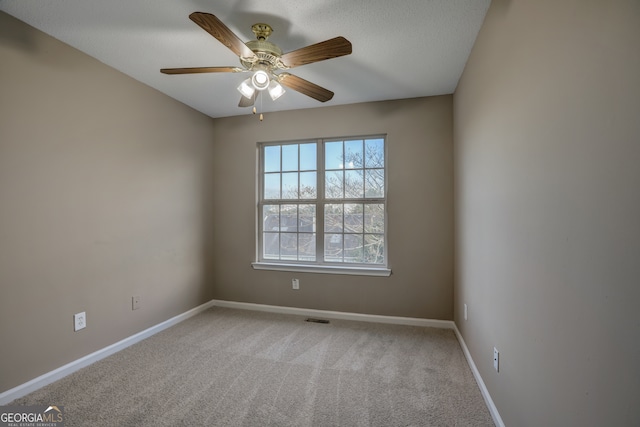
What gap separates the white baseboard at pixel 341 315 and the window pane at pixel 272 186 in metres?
1.39

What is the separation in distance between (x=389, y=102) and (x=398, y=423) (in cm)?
291

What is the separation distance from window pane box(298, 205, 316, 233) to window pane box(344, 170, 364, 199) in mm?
466

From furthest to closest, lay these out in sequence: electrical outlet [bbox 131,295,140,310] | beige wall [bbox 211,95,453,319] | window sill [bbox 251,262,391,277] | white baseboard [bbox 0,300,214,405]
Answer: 1. window sill [bbox 251,262,391,277]
2. beige wall [bbox 211,95,453,319]
3. electrical outlet [bbox 131,295,140,310]
4. white baseboard [bbox 0,300,214,405]

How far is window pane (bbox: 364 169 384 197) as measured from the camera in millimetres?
3273

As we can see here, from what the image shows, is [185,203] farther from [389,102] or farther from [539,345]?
[539,345]

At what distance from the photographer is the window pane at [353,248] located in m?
3.31

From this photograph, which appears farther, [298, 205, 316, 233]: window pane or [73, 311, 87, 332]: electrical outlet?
[298, 205, 316, 233]: window pane

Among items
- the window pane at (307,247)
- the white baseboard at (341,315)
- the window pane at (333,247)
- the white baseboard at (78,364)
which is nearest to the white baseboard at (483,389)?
the white baseboard at (341,315)

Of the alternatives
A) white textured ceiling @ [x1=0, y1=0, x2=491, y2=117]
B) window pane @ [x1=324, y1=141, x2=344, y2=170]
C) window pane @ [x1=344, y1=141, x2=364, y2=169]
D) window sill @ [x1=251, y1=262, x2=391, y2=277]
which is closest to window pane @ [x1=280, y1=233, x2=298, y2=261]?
window sill @ [x1=251, y1=262, x2=391, y2=277]

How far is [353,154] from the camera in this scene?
11.0 feet

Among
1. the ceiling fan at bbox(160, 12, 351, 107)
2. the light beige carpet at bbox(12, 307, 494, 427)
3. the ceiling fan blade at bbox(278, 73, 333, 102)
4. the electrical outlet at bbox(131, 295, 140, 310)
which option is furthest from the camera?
the electrical outlet at bbox(131, 295, 140, 310)

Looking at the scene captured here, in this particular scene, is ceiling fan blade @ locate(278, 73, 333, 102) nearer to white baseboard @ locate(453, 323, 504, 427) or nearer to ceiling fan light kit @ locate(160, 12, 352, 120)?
ceiling fan light kit @ locate(160, 12, 352, 120)

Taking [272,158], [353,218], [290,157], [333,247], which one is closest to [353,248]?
[333,247]

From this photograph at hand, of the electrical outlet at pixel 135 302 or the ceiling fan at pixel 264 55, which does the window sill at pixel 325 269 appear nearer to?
the electrical outlet at pixel 135 302
